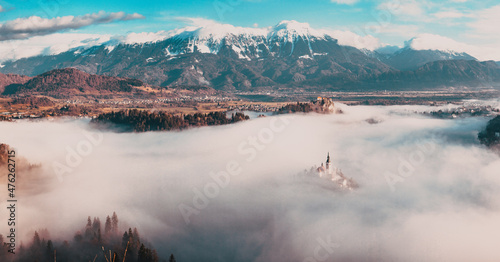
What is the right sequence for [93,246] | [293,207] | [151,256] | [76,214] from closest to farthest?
[151,256] → [93,246] → [76,214] → [293,207]

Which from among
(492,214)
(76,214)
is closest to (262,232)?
(76,214)

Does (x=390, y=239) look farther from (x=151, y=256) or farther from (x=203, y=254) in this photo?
(x=151, y=256)

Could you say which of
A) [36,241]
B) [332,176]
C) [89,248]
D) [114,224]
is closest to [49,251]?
[36,241]

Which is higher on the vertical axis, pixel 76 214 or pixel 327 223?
pixel 76 214

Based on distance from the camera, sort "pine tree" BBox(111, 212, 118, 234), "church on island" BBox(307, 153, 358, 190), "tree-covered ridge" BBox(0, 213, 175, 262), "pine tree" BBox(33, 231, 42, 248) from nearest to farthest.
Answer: "tree-covered ridge" BBox(0, 213, 175, 262) → "pine tree" BBox(33, 231, 42, 248) → "pine tree" BBox(111, 212, 118, 234) → "church on island" BBox(307, 153, 358, 190)

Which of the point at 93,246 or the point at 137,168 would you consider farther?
the point at 137,168

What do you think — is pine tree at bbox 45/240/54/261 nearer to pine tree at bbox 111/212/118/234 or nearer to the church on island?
pine tree at bbox 111/212/118/234

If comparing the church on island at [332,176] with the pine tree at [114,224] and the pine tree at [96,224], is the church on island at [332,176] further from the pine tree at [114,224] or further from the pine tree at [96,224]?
the pine tree at [96,224]

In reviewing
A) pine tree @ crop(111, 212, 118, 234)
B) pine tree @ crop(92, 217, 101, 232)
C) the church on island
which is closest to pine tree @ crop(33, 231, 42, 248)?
pine tree @ crop(92, 217, 101, 232)

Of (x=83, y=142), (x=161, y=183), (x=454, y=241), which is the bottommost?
(x=454, y=241)
